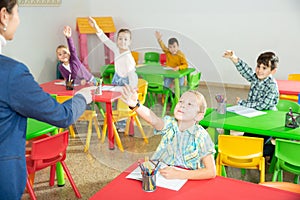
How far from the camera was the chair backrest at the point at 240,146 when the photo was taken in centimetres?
268

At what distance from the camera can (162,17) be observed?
7.50 m

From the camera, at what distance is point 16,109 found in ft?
4.78

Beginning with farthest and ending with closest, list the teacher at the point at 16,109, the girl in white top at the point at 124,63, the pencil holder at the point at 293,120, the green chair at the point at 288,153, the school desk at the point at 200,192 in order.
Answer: the pencil holder at the point at 293,120, the green chair at the point at 288,153, the school desk at the point at 200,192, the girl in white top at the point at 124,63, the teacher at the point at 16,109

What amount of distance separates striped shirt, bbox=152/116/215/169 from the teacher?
0.52 m

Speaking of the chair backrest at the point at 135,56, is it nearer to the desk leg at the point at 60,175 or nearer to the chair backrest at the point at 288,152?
the chair backrest at the point at 288,152

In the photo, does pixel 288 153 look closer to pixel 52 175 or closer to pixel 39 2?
pixel 52 175

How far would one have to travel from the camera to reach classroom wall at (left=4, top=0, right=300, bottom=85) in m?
6.39

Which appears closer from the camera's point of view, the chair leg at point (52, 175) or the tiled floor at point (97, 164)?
the tiled floor at point (97, 164)

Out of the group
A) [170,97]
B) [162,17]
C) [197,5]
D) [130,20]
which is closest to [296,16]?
[197,5]

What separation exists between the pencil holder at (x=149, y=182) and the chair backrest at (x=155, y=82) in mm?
423

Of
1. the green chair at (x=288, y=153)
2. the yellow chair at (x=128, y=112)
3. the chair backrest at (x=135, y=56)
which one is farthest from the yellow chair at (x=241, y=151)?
the chair backrest at (x=135, y=56)

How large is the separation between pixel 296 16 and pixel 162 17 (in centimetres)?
262

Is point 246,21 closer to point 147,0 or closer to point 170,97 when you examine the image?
point 147,0

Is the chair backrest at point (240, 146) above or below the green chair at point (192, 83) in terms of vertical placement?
below
